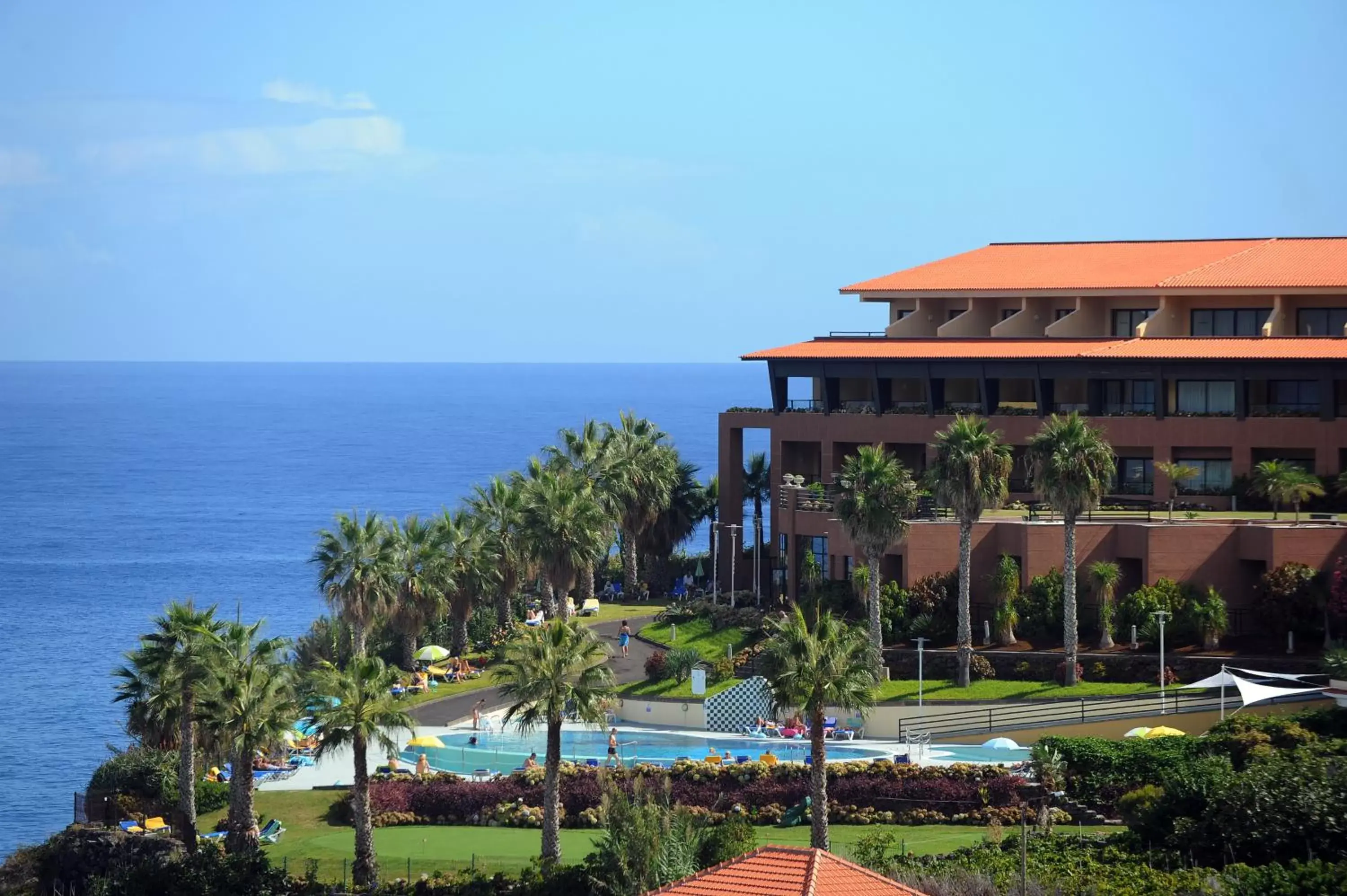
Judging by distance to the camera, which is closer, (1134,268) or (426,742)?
(426,742)

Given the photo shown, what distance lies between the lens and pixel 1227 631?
61.6 m

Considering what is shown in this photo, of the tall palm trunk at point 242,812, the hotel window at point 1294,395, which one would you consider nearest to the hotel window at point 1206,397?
the hotel window at point 1294,395

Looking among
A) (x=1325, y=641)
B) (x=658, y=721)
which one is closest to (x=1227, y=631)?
(x=1325, y=641)

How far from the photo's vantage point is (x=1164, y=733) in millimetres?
52219

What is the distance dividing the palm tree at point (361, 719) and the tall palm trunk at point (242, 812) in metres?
2.58

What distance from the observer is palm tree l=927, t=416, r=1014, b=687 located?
60062 millimetres

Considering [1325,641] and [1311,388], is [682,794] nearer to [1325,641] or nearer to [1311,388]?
[1325,641]

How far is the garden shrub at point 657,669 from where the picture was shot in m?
65.7

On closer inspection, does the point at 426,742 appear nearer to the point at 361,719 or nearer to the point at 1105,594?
the point at 361,719

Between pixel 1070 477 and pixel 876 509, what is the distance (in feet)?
19.9

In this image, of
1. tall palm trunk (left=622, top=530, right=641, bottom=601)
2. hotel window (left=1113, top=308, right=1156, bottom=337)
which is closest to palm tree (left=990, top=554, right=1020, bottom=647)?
hotel window (left=1113, top=308, right=1156, bottom=337)

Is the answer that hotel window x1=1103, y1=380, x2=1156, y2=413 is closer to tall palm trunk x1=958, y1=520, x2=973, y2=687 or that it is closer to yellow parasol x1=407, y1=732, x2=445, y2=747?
tall palm trunk x1=958, y1=520, x2=973, y2=687

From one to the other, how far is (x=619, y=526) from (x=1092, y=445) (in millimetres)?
25451

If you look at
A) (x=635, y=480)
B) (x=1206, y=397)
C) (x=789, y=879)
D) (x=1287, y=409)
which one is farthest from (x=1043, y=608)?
(x=789, y=879)
